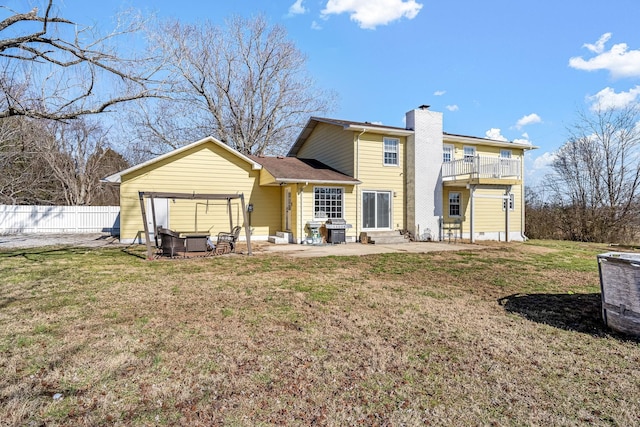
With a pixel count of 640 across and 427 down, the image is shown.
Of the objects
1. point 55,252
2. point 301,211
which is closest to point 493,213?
point 301,211

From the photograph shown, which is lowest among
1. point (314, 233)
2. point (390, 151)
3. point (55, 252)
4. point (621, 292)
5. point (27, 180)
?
→ point (55, 252)

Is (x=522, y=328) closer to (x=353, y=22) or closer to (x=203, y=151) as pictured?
(x=203, y=151)

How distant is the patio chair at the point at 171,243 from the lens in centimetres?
1006

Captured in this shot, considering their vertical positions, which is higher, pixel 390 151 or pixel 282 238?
pixel 390 151

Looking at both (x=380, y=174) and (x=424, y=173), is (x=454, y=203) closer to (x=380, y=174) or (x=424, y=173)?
(x=424, y=173)

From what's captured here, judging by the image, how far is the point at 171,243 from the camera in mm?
10125

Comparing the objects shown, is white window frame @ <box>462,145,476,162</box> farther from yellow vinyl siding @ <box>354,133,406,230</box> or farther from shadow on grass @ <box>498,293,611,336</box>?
shadow on grass @ <box>498,293,611,336</box>

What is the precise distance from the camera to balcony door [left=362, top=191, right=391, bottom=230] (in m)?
15.8

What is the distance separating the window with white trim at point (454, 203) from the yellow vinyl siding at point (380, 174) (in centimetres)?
273

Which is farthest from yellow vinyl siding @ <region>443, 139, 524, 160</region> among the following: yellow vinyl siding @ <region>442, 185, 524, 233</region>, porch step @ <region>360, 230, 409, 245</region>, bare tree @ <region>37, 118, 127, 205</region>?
bare tree @ <region>37, 118, 127, 205</region>

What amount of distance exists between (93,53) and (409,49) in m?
10.8

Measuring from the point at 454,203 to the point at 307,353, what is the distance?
1565 cm

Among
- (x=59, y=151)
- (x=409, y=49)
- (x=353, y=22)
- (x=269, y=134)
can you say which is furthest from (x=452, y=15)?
(x=59, y=151)

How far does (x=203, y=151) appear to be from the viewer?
47.6 ft
